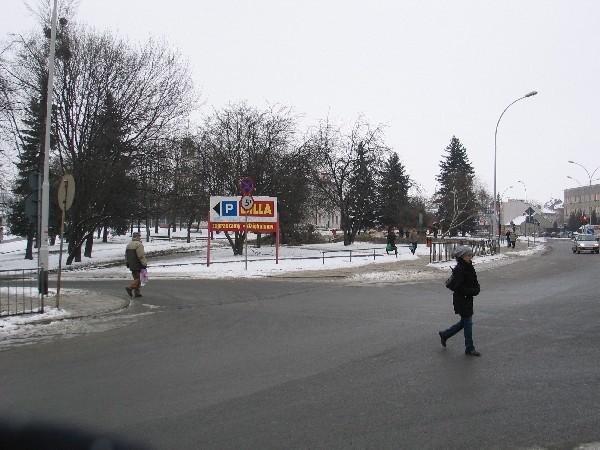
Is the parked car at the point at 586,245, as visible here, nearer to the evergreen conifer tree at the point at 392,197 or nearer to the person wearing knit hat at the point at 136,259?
the evergreen conifer tree at the point at 392,197

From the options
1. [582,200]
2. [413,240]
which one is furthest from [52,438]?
[582,200]

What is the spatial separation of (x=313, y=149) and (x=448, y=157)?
170 ft

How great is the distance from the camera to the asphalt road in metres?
4.96

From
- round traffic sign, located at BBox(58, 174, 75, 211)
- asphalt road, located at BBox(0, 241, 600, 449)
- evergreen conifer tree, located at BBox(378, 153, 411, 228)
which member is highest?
evergreen conifer tree, located at BBox(378, 153, 411, 228)

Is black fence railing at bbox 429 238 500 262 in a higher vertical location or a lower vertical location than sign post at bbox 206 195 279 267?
lower

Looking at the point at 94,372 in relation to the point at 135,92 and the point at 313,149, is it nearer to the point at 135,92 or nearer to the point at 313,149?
the point at 135,92

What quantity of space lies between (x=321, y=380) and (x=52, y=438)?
127 inches

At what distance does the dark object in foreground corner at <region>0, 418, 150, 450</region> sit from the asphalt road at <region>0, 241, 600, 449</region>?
7.7 inches

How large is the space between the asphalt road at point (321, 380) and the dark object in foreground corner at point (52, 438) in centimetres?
20

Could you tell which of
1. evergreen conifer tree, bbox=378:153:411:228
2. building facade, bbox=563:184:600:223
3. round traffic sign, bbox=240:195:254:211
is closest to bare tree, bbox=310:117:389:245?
evergreen conifer tree, bbox=378:153:411:228

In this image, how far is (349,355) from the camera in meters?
8.16

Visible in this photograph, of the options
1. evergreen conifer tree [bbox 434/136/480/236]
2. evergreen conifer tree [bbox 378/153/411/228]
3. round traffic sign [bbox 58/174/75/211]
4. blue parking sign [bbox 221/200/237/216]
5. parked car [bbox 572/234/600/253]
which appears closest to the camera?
round traffic sign [bbox 58/174/75/211]

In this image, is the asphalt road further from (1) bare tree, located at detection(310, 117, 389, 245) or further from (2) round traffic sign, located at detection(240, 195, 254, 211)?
(1) bare tree, located at detection(310, 117, 389, 245)

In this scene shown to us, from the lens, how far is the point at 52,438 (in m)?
4.39
